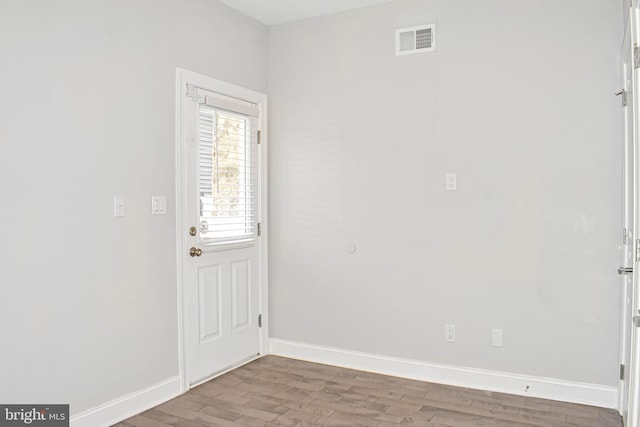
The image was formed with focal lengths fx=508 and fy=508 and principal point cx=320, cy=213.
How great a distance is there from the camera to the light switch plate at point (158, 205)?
329 cm

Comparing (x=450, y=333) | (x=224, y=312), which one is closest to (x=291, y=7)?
(x=224, y=312)

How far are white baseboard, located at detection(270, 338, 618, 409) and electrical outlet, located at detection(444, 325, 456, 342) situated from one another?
0.20 metres

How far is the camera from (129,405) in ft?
10.2

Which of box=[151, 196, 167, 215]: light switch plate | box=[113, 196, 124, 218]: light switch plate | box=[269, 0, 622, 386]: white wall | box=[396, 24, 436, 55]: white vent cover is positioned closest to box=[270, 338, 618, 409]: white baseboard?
box=[269, 0, 622, 386]: white wall

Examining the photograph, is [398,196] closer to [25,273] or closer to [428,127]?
[428,127]

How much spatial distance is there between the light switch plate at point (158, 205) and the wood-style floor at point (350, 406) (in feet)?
4.12

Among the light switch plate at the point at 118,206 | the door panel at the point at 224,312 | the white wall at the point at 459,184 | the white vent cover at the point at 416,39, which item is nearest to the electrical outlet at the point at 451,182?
the white wall at the point at 459,184

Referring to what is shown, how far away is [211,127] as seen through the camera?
3773mm

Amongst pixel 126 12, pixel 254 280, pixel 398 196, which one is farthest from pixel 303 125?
pixel 126 12

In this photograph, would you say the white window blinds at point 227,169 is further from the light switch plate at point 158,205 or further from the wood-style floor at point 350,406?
the wood-style floor at point 350,406

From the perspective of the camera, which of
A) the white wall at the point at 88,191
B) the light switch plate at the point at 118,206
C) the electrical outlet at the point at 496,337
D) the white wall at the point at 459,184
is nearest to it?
the white wall at the point at 88,191

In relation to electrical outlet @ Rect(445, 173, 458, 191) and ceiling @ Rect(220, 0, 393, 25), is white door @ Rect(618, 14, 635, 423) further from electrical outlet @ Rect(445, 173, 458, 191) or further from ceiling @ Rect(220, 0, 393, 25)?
ceiling @ Rect(220, 0, 393, 25)

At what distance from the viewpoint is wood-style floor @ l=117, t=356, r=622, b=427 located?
3.04m

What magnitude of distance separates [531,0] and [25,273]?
3.48 metres
